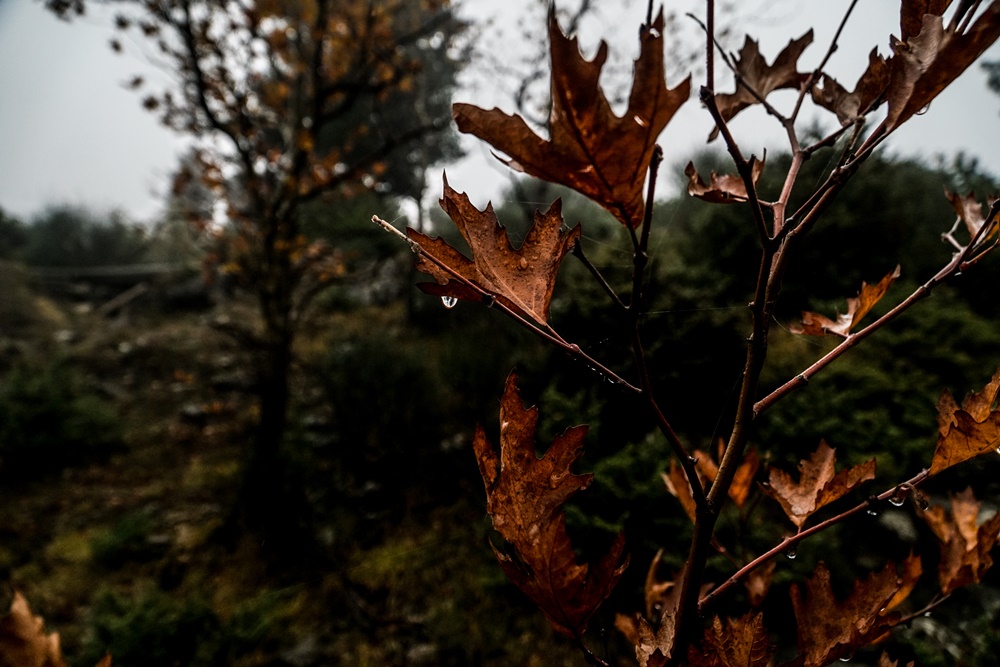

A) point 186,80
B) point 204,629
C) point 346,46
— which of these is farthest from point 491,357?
point 186,80


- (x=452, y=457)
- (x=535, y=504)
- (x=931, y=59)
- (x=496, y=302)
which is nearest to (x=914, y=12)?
(x=931, y=59)

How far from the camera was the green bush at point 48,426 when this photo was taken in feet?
14.3

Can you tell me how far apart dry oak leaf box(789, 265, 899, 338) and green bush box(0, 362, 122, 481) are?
21.4 ft

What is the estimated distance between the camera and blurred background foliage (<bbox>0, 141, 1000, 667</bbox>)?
2.05 m

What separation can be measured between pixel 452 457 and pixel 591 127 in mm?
3636

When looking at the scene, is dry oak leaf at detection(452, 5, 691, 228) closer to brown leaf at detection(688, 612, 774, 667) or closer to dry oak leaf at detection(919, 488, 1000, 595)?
brown leaf at detection(688, 612, 774, 667)

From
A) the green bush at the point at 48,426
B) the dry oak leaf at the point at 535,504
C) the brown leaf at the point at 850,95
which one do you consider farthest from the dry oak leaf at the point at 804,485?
the green bush at the point at 48,426

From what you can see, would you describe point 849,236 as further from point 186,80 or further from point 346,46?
point 186,80

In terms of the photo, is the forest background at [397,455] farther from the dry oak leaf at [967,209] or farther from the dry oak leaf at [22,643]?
the dry oak leaf at [22,643]

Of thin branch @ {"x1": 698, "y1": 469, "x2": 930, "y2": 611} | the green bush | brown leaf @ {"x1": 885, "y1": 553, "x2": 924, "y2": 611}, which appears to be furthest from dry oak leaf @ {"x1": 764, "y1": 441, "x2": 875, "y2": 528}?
the green bush

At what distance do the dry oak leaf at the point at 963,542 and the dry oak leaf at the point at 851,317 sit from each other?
0.30 m

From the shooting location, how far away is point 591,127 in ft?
1.16

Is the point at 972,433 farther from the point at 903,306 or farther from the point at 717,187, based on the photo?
the point at 717,187

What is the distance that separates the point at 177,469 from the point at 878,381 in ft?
21.3
